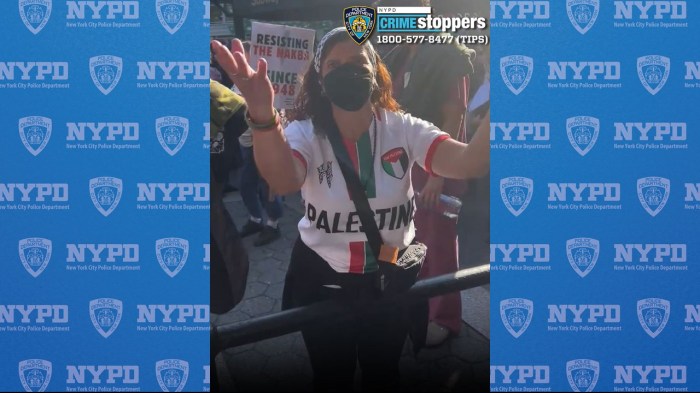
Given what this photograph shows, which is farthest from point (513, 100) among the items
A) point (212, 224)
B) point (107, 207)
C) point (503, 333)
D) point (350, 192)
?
point (107, 207)

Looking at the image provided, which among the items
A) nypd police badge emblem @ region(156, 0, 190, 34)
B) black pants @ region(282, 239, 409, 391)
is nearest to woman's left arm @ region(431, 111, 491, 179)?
black pants @ region(282, 239, 409, 391)

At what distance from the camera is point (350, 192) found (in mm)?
1974

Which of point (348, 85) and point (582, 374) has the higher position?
point (348, 85)


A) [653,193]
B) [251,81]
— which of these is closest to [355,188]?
[251,81]

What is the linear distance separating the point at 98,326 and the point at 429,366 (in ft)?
4.23

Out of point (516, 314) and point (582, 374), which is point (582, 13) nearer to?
point (516, 314)

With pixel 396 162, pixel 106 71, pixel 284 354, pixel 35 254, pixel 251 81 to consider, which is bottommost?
pixel 284 354

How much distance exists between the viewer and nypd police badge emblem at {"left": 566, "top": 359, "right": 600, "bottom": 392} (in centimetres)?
231

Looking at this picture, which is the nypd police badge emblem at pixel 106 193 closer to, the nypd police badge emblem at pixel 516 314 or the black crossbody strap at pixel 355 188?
the black crossbody strap at pixel 355 188

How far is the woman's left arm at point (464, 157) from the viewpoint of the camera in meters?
2.00

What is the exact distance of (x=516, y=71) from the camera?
2.24 metres

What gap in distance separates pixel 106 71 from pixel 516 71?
1561mm

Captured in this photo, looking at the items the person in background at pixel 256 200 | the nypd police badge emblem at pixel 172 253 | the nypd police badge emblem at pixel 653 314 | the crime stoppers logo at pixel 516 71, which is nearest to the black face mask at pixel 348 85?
the person in background at pixel 256 200

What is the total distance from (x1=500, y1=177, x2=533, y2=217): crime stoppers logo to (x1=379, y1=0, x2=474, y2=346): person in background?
24 centimetres
